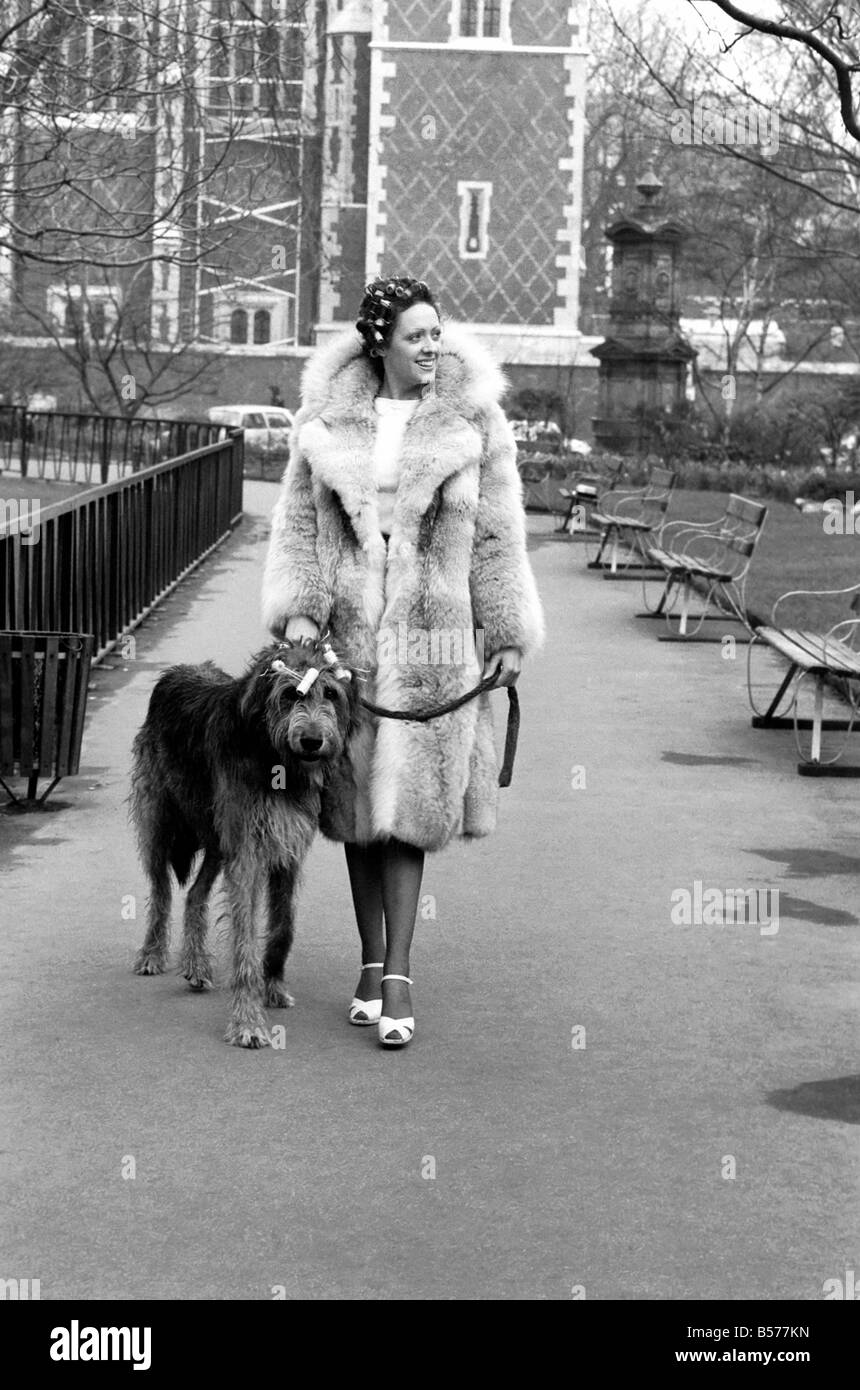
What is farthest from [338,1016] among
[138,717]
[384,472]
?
[138,717]

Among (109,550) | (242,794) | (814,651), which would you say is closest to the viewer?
(242,794)

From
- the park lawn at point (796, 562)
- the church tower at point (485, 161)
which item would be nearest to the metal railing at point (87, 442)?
the park lawn at point (796, 562)

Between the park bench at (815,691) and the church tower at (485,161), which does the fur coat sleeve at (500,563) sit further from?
the church tower at (485,161)

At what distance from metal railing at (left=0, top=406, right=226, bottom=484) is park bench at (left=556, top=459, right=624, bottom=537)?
→ 16.1 ft

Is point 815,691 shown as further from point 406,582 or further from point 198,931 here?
point 406,582

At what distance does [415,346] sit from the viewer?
6.35 metres

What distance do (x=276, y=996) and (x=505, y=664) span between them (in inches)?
46.8

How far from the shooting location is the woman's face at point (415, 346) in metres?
6.34

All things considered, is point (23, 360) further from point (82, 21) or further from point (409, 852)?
point (409, 852)

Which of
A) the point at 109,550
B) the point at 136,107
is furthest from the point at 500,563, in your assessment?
the point at 136,107

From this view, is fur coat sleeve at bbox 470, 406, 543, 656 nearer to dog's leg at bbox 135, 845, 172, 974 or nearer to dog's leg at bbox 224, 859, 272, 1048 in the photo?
dog's leg at bbox 224, 859, 272, 1048

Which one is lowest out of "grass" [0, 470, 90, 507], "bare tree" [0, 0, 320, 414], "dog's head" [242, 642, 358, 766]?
"grass" [0, 470, 90, 507]

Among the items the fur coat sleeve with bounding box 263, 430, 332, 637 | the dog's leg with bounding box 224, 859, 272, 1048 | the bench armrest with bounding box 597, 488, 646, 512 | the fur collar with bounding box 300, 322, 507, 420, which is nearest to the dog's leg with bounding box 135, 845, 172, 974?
the dog's leg with bounding box 224, 859, 272, 1048

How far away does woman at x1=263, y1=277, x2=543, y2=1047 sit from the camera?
634 cm
